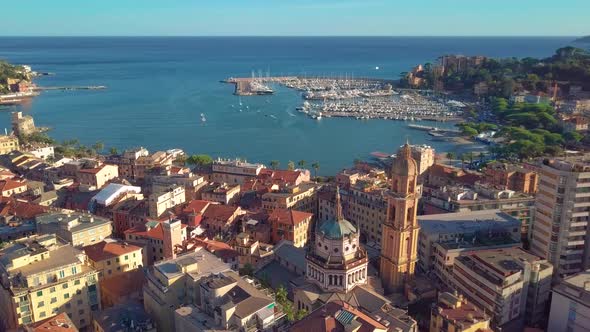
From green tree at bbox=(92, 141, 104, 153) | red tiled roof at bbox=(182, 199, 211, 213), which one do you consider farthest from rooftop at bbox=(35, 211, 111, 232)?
green tree at bbox=(92, 141, 104, 153)

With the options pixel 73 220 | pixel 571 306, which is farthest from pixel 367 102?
pixel 571 306

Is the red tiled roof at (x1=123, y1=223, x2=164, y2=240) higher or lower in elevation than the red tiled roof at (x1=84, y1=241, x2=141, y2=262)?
lower

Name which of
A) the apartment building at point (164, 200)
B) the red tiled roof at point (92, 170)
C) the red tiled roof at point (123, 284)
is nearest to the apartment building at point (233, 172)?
the apartment building at point (164, 200)

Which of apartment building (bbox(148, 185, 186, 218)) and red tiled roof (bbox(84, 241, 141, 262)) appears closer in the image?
red tiled roof (bbox(84, 241, 141, 262))

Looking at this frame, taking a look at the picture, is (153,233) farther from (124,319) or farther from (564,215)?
(564,215)

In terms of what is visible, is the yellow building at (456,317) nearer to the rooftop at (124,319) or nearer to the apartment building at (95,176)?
the rooftop at (124,319)

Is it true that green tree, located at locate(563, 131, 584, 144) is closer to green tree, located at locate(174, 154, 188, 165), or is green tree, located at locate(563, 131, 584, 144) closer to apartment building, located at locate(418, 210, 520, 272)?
apartment building, located at locate(418, 210, 520, 272)

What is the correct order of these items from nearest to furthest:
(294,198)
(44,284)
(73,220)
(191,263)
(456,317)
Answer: (456,317)
(44,284)
(191,263)
(73,220)
(294,198)
